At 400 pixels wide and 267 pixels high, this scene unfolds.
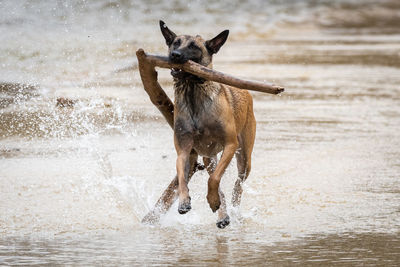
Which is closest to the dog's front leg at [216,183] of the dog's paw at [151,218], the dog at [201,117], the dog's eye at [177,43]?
the dog at [201,117]

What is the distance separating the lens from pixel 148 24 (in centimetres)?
2428

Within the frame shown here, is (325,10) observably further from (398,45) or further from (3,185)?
(3,185)

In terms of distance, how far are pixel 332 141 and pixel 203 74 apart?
14.7ft

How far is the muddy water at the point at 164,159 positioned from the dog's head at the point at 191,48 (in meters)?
1.34

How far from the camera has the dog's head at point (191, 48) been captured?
6.14 m

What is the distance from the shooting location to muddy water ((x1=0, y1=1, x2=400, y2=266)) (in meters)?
6.05

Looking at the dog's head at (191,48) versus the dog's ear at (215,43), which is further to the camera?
the dog's ear at (215,43)

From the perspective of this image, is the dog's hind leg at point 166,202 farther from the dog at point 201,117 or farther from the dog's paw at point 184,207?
the dog's paw at point 184,207

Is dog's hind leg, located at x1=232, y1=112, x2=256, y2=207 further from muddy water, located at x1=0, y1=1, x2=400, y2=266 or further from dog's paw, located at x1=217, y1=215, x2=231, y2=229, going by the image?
dog's paw, located at x1=217, y1=215, x2=231, y2=229

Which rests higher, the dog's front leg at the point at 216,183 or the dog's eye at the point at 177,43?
the dog's eye at the point at 177,43

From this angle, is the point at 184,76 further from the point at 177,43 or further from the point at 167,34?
the point at 167,34

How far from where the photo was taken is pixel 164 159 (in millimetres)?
9125

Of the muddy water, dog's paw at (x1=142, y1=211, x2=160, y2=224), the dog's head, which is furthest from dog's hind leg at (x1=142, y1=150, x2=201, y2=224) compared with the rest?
the dog's head

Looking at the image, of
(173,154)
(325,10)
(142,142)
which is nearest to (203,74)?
(173,154)
